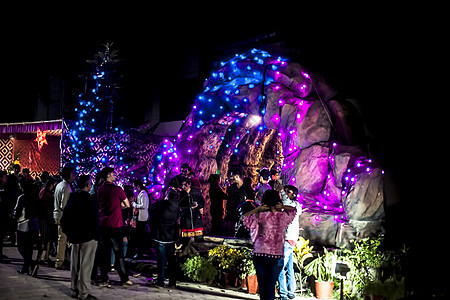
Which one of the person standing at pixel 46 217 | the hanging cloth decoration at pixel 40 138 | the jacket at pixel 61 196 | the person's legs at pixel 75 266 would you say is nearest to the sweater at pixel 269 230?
the person's legs at pixel 75 266

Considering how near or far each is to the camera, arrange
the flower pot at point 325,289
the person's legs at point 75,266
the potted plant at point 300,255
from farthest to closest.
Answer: the potted plant at point 300,255, the flower pot at point 325,289, the person's legs at point 75,266

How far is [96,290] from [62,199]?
2354mm

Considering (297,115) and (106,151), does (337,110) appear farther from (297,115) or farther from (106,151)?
(106,151)

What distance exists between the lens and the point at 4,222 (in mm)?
10500

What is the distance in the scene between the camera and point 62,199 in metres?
9.32

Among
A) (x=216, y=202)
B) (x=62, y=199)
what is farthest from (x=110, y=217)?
(x=216, y=202)

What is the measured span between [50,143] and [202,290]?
17.7 m

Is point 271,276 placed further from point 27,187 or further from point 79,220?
point 27,187

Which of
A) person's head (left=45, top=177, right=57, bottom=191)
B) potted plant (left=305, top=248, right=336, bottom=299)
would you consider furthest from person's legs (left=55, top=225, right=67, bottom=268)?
potted plant (left=305, top=248, right=336, bottom=299)

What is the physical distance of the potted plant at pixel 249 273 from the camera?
8.47m

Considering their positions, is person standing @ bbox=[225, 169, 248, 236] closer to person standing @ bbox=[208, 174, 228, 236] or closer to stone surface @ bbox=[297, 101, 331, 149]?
person standing @ bbox=[208, 174, 228, 236]

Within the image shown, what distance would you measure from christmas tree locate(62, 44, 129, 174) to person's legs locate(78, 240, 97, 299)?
886 centimetres

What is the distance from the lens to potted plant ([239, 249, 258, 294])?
847 centimetres

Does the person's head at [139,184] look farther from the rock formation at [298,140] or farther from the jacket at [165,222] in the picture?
the rock formation at [298,140]
